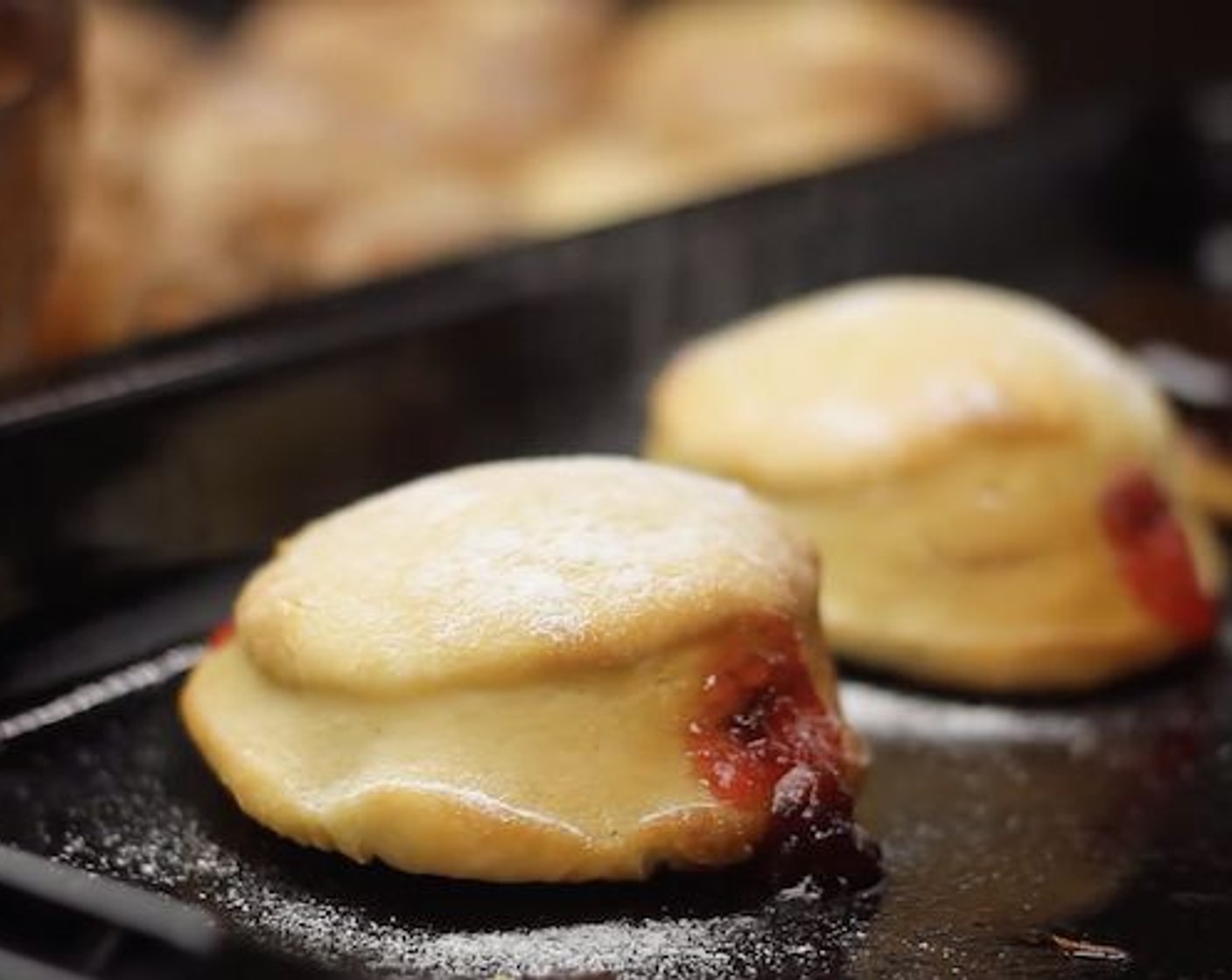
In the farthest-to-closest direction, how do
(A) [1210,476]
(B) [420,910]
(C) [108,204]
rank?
(C) [108,204] → (A) [1210,476] → (B) [420,910]

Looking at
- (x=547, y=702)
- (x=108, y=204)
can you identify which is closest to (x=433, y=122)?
(x=108, y=204)

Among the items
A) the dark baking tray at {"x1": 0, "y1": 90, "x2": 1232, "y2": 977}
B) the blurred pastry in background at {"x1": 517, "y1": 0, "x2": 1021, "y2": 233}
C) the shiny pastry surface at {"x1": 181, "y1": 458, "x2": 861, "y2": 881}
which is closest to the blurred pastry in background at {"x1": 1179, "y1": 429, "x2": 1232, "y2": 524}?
the dark baking tray at {"x1": 0, "y1": 90, "x2": 1232, "y2": 977}

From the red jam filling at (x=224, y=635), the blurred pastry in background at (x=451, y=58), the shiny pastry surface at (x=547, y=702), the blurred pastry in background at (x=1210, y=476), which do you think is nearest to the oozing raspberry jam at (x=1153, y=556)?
the blurred pastry in background at (x=1210, y=476)

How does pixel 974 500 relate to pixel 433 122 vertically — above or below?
above

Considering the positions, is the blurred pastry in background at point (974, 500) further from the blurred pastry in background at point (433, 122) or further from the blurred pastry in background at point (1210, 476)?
the blurred pastry in background at point (433, 122)

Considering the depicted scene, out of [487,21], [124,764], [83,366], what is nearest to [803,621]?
[124,764]

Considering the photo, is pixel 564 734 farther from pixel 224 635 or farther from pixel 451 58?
pixel 451 58

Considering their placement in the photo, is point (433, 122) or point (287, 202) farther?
point (433, 122)

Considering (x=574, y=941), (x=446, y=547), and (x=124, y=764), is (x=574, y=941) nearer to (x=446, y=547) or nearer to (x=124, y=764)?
(x=446, y=547)
